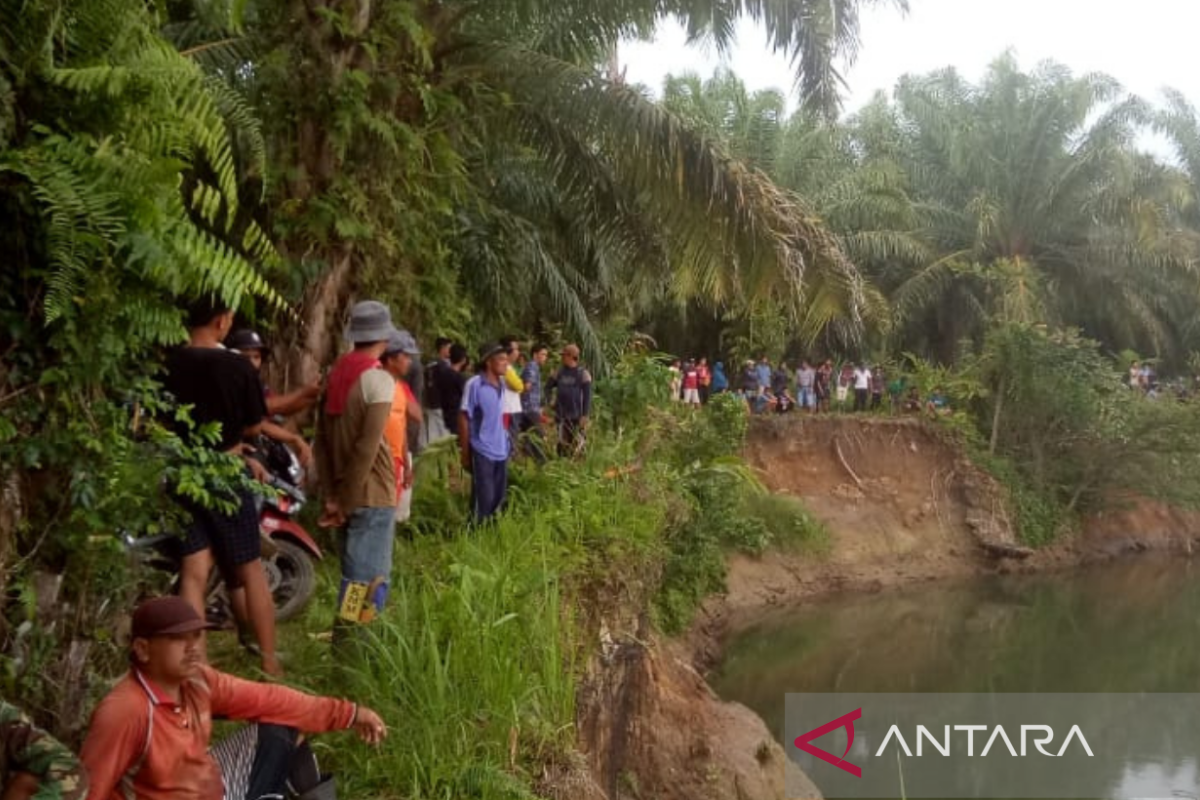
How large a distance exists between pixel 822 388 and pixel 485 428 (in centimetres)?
1548

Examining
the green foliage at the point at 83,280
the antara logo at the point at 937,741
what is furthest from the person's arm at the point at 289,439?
the antara logo at the point at 937,741

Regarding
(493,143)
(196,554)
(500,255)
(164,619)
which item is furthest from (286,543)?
(500,255)

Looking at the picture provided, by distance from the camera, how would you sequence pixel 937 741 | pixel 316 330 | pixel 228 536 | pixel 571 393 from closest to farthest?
pixel 228 536, pixel 316 330, pixel 571 393, pixel 937 741

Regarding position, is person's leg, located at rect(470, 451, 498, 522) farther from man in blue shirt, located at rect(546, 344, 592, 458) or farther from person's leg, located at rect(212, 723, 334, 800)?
person's leg, located at rect(212, 723, 334, 800)

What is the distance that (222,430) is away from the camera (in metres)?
4.15

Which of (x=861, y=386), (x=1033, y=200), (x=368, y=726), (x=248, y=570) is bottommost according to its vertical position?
(x=368, y=726)

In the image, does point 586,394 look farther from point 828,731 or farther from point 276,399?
point 828,731

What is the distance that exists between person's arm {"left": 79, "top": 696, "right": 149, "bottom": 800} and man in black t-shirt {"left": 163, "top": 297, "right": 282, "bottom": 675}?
111cm

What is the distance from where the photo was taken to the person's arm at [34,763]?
2.59 m

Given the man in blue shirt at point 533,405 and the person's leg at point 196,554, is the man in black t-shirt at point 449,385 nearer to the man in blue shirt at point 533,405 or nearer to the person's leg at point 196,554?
the man in blue shirt at point 533,405

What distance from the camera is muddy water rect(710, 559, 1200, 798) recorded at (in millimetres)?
13773

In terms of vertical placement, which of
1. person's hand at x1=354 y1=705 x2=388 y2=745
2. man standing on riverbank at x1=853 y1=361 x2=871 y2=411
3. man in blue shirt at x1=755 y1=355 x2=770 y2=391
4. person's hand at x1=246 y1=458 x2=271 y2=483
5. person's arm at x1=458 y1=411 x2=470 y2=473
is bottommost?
person's hand at x1=354 y1=705 x2=388 y2=745

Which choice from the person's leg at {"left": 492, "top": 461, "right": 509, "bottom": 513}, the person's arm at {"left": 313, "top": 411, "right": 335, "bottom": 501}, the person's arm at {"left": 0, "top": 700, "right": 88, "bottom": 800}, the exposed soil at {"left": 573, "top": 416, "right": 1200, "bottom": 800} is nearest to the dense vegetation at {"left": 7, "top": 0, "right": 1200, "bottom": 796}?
the person's leg at {"left": 492, "top": 461, "right": 509, "bottom": 513}

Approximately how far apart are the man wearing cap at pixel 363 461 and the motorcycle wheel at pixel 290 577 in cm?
75
